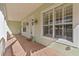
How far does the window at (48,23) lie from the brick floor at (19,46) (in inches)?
21.9

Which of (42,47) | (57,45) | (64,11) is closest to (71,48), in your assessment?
(57,45)

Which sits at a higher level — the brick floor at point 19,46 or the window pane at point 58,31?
the window pane at point 58,31

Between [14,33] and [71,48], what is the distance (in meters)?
1.55

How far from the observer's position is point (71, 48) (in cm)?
336

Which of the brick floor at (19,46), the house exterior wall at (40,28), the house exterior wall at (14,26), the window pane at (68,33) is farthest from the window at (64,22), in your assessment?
the house exterior wall at (14,26)

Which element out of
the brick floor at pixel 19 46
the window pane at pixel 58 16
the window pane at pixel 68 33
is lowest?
the brick floor at pixel 19 46

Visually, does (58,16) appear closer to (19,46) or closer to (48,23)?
(48,23)

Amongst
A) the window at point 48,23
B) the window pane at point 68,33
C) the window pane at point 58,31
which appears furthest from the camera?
the window at point 48,23

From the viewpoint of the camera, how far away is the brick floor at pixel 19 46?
3327 millimetres

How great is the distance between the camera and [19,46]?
137 inches

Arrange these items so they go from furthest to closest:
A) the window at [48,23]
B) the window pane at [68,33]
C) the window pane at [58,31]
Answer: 1. the window at [48,23]
2. the window pane at [58,31]
3. the window pane at [68,33]

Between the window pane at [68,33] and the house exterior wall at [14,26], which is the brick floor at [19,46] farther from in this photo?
the window pane at [68,33]

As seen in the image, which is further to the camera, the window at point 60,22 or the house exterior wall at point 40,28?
the window at point 60,22

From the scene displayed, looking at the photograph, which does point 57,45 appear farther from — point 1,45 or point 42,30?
point 1,45
